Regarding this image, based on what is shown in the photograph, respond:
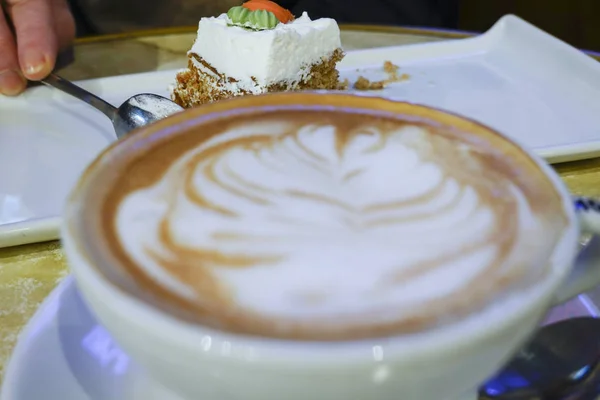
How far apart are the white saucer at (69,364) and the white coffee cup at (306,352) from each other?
0.37 feet

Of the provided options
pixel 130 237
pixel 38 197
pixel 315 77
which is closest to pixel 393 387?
pixel 130 237

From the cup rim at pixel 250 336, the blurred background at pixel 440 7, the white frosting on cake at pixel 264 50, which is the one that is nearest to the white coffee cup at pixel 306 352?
the cup rim at pixel 250 336

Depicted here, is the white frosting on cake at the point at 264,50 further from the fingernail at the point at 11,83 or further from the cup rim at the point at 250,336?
the cup rim at the point at 250,336

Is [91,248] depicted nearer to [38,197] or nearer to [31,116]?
[38,197]

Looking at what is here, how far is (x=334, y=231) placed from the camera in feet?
1.48

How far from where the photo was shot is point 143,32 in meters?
1.64

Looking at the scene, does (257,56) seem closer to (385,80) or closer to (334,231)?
(385,80)

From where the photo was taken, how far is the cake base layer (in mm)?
1398

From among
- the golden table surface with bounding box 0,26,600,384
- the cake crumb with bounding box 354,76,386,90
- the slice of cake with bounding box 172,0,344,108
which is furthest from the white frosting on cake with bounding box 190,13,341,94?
the golden table surface with bounding box 0,26,600,384

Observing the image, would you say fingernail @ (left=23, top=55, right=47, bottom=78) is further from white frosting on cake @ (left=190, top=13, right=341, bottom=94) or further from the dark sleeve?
the dark sleeve

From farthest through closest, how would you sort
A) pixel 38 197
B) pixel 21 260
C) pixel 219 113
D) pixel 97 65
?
1. pixel 97 65
2. pixel 38 197
3. pixel 21 260
4. pixel 219 113

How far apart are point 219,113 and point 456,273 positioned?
10.9 inches

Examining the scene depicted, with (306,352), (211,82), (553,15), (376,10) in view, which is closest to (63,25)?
(211,82)

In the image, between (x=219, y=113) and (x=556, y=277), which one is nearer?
(x=556, y=277)
